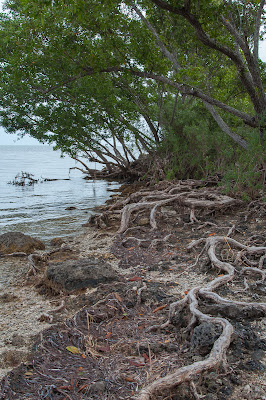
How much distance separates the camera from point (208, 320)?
3.38 m

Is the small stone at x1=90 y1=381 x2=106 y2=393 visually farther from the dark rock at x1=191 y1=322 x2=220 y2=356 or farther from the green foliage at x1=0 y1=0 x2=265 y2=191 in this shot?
the green foliage at x1=0 y1=0 x2=265 y2=191

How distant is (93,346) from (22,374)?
69 cm

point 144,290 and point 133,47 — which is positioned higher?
point 133,47

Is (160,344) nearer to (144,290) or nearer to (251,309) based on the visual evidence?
(251,309)

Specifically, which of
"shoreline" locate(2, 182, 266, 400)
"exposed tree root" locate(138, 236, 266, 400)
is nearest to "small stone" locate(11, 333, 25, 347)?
"shoreline" locate(2, 182, 266, 400)

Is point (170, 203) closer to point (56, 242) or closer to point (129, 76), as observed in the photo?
point (56, 242)

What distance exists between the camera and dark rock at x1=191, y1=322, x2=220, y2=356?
3.07m

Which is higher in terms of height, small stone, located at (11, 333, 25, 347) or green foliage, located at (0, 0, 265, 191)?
green foliage, located at (0, 0, 265, 191)

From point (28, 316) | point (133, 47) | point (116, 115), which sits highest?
point (133, 47)

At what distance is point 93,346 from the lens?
337 cm

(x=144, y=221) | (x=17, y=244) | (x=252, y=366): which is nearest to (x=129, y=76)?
(x=144, y=221)

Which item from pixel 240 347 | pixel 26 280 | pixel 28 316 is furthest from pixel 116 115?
pixel 240 347

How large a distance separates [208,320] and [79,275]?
8.09 feet

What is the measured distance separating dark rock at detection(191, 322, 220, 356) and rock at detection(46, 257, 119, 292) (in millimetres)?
2260
